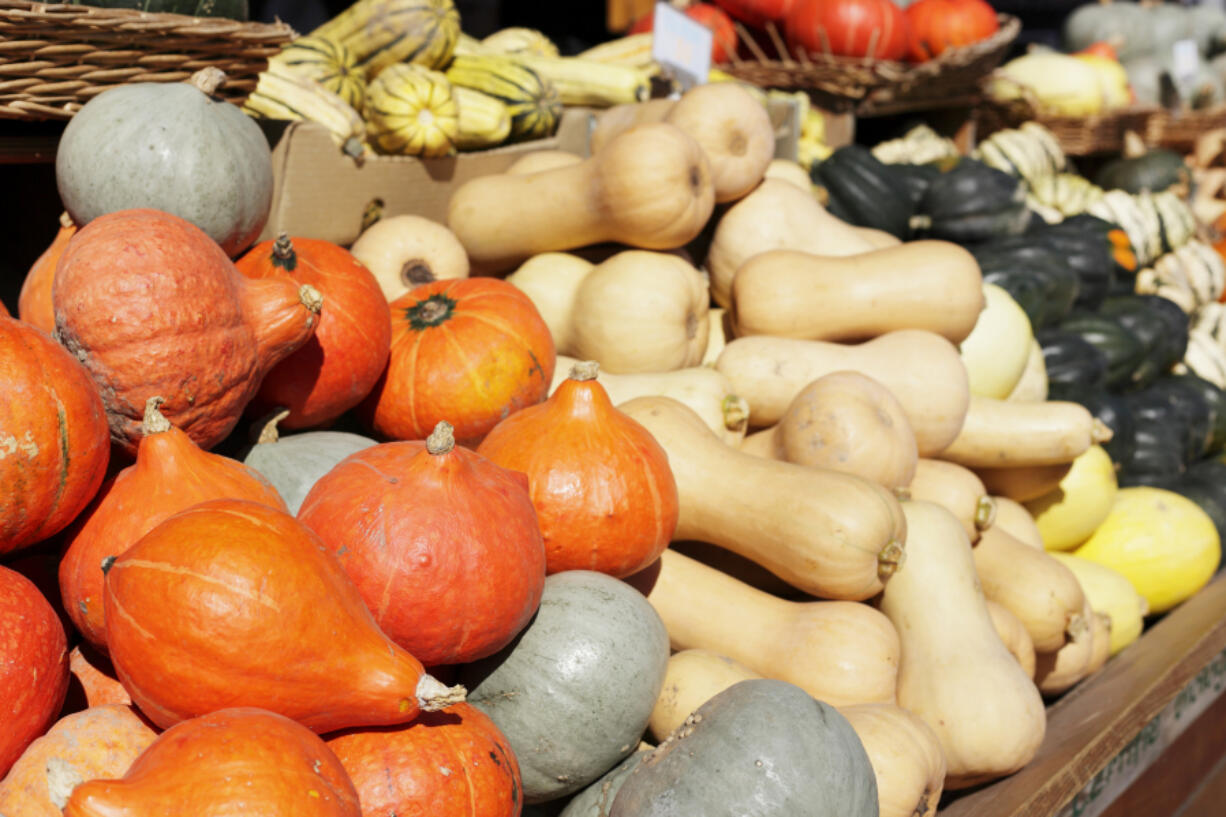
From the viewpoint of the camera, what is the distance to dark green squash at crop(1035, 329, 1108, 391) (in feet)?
11.2

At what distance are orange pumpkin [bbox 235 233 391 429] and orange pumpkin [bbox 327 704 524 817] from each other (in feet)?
2.55

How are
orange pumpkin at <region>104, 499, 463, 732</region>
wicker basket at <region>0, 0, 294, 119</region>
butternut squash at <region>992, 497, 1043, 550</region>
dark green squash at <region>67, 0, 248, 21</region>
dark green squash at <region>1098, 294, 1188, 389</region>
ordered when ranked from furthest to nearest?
dark green squash at <region>1098, 294, 1188, 389</region> → butternut squash at <region>992, 497, 1043, 550</region> → dark green squash at <region>67, 0, 248, 21</region> → wicker basket at <region>0, 0, 294, 119</region> → orange pumpkin at <region>104, 499, 463, 732</region>

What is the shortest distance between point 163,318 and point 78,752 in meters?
0.61

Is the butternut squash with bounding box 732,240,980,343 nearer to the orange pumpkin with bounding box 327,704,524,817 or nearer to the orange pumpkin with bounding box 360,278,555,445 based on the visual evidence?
the orange pumpkin with bounding box 360,278,555,445

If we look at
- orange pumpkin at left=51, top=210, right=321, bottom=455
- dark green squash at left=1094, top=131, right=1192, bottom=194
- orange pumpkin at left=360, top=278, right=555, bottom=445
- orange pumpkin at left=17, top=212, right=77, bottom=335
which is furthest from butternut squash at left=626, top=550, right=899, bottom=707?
dark green squash at left=1094, top=131, right=1192, bottom=194

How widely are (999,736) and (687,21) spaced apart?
2989 mm

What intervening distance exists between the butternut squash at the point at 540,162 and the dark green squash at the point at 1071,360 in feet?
6.04

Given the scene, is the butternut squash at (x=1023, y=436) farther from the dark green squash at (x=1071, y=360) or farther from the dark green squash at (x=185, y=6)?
the dark green squash at (x=185, y=6)

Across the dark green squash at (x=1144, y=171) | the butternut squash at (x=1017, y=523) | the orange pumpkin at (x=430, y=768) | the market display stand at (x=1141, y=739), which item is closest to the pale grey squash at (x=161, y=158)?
the orange pumpkin at (x=430, y=768)

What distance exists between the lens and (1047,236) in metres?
4.03

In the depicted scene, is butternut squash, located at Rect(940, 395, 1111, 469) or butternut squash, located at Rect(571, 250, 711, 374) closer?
butternut squash, located at Rect(571, 250, 711, 374)

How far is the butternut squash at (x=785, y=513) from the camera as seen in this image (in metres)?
1.95

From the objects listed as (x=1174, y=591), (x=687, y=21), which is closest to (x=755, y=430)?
(x=1174, y=591)

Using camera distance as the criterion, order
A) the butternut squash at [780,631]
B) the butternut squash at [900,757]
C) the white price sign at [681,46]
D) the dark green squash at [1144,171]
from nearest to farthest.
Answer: the butternut squash at [900,757] < the butternut squash at [780,631] < the white price sign at [681,46] < the dark green squash at [1144,171]
